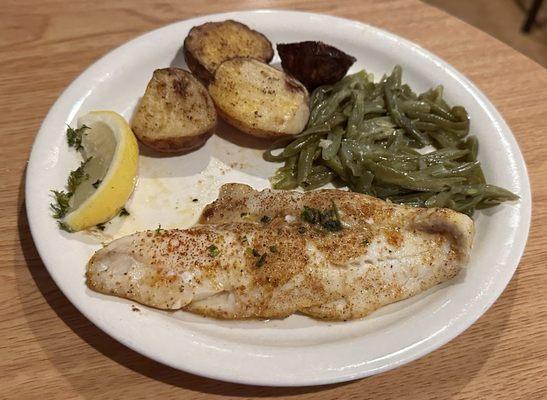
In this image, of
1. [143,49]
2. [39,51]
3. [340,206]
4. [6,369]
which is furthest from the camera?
[39,51]

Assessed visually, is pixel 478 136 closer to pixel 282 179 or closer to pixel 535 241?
pixel 535 241

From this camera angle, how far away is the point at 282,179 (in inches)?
102

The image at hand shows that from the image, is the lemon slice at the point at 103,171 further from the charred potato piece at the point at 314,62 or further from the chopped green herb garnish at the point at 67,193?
the charred potato piece at the point at 314,62

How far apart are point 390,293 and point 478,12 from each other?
17.4ft

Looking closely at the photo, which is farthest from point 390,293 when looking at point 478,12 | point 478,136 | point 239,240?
point 478,12

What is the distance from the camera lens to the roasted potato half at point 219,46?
268cm

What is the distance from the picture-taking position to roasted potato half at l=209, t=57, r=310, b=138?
2.57 meters

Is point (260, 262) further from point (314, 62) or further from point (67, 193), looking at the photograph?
point (314, 62)

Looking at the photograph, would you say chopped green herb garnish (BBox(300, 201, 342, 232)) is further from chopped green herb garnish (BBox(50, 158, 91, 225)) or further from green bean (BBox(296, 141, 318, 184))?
chopped green herb garnish (BBox(50, 158, 91, 225))

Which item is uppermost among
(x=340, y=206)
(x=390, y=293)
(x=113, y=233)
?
(x=340, y=206)

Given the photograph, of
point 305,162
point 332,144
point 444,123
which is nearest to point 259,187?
point 305,162

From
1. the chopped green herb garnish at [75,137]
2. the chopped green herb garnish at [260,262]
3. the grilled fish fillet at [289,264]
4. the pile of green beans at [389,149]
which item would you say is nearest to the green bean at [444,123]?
the pile of green beans at [389,149]

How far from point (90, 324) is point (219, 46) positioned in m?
1.51

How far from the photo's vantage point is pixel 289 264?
2.01 metres
